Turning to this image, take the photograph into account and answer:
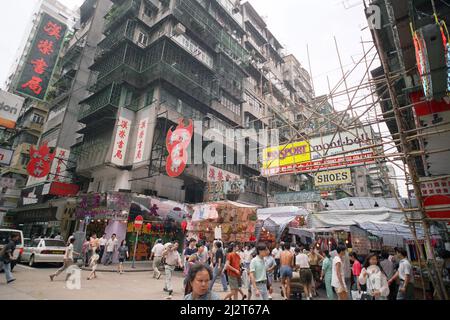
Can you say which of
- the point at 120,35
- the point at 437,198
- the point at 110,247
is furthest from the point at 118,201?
the point at 437,198

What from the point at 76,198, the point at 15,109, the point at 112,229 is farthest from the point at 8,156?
the point at 112,229

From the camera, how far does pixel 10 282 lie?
8375mm

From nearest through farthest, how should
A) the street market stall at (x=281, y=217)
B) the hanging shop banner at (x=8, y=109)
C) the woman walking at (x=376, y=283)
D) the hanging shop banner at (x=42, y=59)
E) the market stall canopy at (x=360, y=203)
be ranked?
the woman walking at (x=376, y=283), the hanging shop banner at (x=8, y=109), the street market stall at (x=281, y=217), the hanging shop banner at (x=42, y=59), the market stall canopy at (x=360, y=203)

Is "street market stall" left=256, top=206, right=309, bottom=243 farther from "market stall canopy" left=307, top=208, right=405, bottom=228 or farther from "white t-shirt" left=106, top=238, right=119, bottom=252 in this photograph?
"white t-shirt" left=106, top=238, right=119, bottom=252

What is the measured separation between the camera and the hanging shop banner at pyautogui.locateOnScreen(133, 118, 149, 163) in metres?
16.6

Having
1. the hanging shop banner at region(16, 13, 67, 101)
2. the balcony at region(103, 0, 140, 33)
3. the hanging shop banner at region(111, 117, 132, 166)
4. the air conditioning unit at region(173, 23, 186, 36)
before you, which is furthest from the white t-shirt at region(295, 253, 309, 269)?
the balcony at region(103, 0, 140, 33)

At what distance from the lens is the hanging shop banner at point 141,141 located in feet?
54.5

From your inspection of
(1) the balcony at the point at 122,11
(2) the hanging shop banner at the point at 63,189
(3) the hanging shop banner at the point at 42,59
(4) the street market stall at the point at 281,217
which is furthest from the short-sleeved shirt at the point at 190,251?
(1) the balcony at the point at 122,11

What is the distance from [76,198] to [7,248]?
12.2m

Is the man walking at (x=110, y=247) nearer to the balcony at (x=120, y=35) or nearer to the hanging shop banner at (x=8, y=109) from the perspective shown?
the hanging shop banner at (x=8, y=109)

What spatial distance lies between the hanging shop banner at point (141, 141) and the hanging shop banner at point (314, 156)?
8.02 meters

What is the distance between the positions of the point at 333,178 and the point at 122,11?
75.5 feet

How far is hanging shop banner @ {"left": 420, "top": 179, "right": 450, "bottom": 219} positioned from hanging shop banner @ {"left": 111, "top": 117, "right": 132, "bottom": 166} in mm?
16007
